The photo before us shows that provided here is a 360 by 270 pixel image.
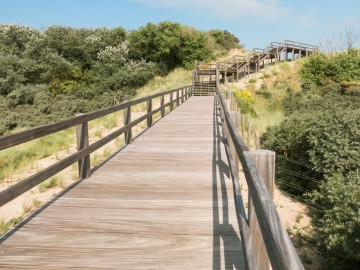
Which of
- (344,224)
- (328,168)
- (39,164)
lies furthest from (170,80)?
(344,224)

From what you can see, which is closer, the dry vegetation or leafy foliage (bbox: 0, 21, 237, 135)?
the dry vegetation

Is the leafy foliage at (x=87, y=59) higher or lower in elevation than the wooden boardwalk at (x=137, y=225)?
higher

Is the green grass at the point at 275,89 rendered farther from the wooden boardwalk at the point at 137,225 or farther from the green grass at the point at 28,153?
the wooden boardwalk at the point at 137,225

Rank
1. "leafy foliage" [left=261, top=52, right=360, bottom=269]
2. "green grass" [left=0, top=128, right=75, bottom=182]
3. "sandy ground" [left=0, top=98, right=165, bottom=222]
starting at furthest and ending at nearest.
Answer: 1. "green grass" [left=0, top=128, right=75, bottom=182]
2. "leafy foliage" [left=261, top=52, right=360, bottom=269]
3. "sandy ground" [left=0, top=98, right=165, bottom=222]

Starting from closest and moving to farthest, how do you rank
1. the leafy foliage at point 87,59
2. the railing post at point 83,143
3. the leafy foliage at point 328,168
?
1. the railing post at point 83,143
2. the leafy foliage at point 328,168
3. the leafy foliage at point 87,59

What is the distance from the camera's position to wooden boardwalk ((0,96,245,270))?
8.86ft

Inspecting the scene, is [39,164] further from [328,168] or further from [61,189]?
[328,168]

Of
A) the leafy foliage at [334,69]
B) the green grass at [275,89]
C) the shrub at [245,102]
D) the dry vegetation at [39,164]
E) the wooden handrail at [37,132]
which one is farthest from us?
the leafy foliage at [334,69]

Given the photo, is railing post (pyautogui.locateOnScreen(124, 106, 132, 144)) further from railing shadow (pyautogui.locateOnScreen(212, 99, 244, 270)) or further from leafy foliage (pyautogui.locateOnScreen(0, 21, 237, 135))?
leafy foliage (pyautogui.locateOnScreen(0, 21, 237, 135))

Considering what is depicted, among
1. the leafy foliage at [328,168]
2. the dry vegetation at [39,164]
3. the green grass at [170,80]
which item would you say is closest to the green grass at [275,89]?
the leafy foliage at [328,168]

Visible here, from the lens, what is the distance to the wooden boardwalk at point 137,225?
270 cm

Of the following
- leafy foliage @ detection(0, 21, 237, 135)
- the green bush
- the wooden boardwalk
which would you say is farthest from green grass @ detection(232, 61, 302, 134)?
the wooden boardwalk

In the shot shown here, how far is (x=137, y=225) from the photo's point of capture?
11.0 feet

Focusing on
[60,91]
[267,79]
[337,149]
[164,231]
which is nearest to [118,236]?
[164,231]
